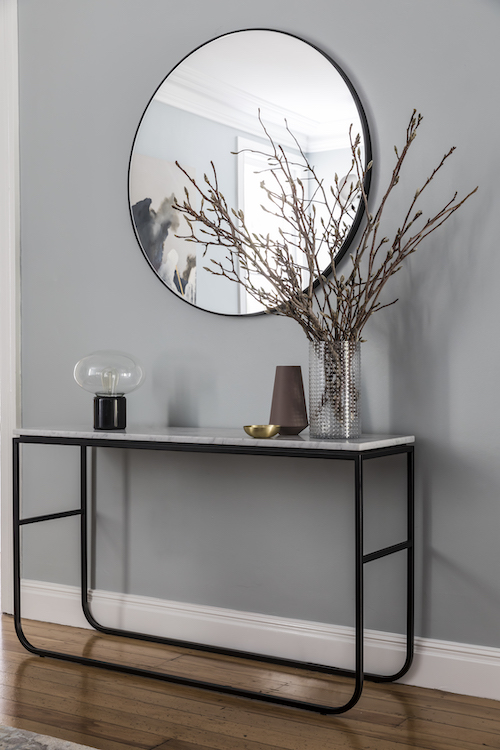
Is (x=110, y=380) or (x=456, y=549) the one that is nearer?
(x=456, y=549)

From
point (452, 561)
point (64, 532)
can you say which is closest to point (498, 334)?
point (452, 561)

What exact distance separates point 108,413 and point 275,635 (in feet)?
3.03

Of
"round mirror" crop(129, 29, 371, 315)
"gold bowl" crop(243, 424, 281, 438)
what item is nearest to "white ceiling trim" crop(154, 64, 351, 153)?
"round mirror" crop(129, 29, 371, 315)

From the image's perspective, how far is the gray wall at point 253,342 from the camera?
2115mm

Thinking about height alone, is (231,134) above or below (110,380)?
above

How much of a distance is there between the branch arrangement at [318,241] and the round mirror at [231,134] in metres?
0.03

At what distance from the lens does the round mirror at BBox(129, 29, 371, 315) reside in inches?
90.3

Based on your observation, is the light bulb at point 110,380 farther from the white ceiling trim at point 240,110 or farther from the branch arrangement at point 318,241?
the white ceiling trim at point 240,110

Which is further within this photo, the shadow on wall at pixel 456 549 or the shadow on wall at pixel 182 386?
the shadow on wall at pixel 182 386

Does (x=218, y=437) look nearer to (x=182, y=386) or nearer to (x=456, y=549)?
(x=182, y=386)

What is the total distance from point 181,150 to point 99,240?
505mm

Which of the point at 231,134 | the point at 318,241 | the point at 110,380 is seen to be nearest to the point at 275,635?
the point at 110,380

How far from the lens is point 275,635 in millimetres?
2408

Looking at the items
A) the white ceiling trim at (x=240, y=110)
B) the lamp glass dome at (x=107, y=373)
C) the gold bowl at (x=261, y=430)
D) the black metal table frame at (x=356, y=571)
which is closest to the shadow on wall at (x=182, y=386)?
the lamp glass dome at (x=107, y=373)
